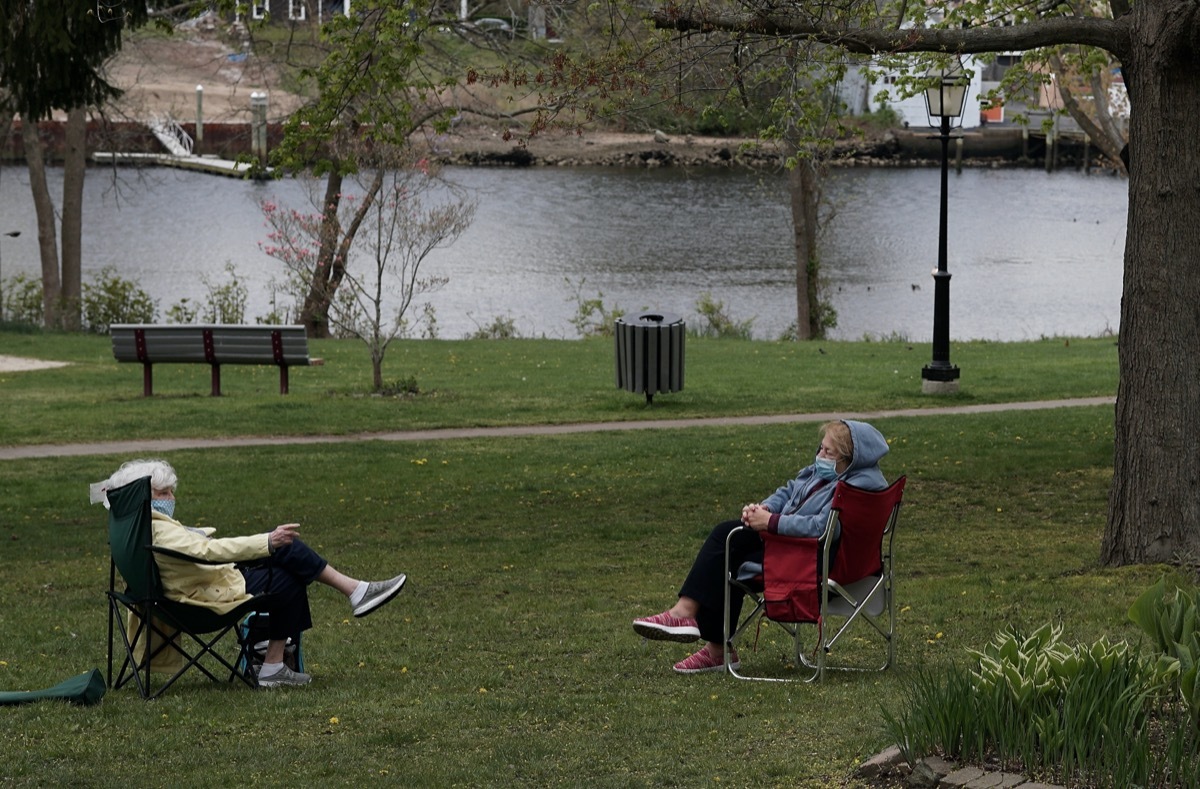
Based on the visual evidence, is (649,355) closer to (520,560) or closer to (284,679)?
(520,560)

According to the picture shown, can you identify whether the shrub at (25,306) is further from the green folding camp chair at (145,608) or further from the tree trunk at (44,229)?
the green folding camp chair at (145,608)

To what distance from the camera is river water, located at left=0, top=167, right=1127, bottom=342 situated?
36.6m

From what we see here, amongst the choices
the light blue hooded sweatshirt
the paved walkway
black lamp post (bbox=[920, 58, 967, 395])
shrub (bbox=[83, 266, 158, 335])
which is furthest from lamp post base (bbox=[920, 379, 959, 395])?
shrub (bbox=[83, 266, 158, 335])

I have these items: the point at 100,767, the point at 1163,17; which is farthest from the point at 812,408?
the point at 100,767

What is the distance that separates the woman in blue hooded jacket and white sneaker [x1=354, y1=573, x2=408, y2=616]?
43.6 inches

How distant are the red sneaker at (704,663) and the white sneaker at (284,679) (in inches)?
65.2

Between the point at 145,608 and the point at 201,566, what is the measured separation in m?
0.30

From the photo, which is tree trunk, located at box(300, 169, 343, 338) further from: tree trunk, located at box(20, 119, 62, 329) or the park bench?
tree trunk, located at box(20, 119, 62, 329)

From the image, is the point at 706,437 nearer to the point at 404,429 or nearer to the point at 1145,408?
the point at 404,429

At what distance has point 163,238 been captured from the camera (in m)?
48.4

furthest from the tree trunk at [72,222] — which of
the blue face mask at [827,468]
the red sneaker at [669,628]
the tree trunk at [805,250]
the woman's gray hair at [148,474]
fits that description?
the blue face mask at [827,468]

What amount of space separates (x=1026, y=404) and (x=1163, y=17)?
9.34 m

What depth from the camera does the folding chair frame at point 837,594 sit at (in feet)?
21.2

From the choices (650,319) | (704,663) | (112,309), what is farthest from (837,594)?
(112,309)
